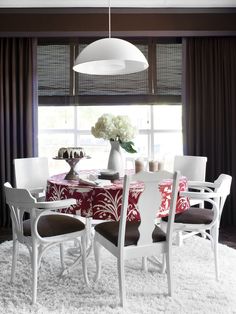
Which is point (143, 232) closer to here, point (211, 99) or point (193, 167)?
point (193, 167)

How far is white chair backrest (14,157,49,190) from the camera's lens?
365 cm

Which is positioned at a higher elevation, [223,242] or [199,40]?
[199,40]

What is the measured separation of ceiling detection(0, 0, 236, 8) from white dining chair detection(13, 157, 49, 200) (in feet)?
6.50

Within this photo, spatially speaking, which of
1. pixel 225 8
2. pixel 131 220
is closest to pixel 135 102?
pixel 225 8

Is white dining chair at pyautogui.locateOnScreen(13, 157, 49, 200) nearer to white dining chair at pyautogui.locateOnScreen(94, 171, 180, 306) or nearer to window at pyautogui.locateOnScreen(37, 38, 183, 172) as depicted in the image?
window at pyautogui.locateOnScreen(37, 38, 183, 172)

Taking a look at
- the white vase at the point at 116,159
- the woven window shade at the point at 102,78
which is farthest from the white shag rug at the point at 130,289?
the woven window shade at the point at 102,78

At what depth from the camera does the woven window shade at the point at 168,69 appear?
15.3 ft

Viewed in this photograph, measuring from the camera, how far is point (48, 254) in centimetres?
344

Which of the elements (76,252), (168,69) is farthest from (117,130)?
(168,69)

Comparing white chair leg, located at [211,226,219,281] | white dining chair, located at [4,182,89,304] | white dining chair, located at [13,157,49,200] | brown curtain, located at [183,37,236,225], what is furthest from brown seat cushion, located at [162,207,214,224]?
brown curtain, located at [183,37,236,225]

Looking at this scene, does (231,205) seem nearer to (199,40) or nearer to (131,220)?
(199,40)

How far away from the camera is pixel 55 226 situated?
102 inches

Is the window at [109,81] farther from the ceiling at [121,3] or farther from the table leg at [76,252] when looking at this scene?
the table leg at [76,252]

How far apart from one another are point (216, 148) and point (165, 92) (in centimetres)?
104
